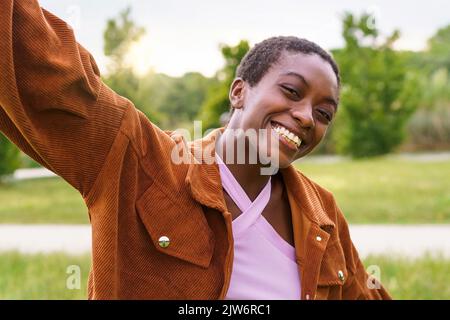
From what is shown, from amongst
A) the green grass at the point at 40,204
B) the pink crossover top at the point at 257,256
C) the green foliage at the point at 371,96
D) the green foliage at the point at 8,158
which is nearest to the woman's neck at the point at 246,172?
the pink crossover top at the point at 257,256

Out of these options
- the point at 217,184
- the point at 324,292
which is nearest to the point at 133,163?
the point at 217,184

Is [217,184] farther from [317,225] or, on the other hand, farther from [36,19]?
[36,19]

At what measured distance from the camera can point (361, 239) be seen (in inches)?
216

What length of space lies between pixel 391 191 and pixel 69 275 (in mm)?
5684

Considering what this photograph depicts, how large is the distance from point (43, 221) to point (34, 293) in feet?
10.2

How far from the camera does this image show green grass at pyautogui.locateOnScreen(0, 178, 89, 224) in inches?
273

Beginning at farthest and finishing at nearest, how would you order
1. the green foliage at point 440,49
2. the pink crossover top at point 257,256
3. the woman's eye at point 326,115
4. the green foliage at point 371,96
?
the green foliage at point 440,49 < the green foliage at point 371,96 < the woman's eye at point 326,115 < the pink crossover top at point 257,256

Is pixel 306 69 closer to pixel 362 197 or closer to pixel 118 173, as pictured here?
pixel 118 173

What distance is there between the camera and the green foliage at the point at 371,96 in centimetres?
1756

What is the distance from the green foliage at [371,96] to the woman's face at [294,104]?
52.4ft

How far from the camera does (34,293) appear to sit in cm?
378

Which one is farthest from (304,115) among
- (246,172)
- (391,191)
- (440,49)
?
(440,49)

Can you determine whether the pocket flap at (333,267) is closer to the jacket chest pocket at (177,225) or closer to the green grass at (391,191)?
the jacket chest pocket at (177,225)

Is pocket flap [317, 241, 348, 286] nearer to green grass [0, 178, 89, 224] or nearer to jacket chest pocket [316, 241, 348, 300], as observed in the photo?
jacket chest pocket [316, 241, 348, 300]
